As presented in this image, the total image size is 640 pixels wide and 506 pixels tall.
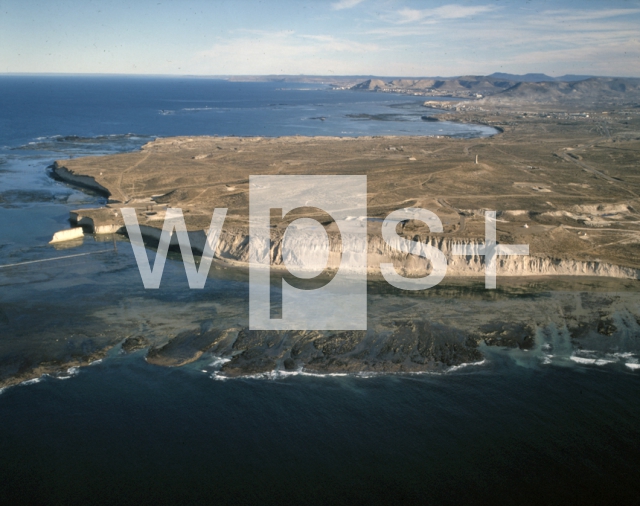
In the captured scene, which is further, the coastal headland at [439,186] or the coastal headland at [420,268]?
the coastal headland at [439,186]

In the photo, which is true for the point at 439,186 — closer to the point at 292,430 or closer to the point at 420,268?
the point at 420,268

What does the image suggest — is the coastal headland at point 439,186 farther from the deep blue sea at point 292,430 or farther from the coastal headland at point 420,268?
the deep blue sea at point 292,430

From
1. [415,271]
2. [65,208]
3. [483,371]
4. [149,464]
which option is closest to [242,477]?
[149,464]

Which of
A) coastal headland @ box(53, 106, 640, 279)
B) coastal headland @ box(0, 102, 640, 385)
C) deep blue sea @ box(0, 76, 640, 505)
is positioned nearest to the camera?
deep blue sea @ box(0, 76, 640, 505)

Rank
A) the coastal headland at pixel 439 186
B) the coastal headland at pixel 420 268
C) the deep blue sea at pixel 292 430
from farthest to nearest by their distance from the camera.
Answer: the coastal headland at pixel 439 186
the coastal headland at pixel 420 268
the deep blue sea at pixel 292 430

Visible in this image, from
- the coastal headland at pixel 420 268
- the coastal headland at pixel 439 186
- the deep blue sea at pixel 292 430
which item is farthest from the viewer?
the coastal headland at pixel 439 186

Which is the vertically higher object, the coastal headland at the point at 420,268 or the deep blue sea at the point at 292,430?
the coastal headland at the point at 420,268

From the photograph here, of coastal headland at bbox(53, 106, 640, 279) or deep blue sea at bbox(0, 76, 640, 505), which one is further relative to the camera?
coastal headland at bbox(53, 106, 640, 279)

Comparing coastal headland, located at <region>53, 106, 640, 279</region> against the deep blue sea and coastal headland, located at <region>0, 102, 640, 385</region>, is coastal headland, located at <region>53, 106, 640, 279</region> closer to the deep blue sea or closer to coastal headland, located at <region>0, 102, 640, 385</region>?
coastal headland, located at <region>0, 102, 640, 385</region>

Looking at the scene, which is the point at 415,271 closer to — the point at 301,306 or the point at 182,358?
the point at 301,306

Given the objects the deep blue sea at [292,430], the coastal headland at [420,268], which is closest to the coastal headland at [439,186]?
the coastal headland at [420,268]

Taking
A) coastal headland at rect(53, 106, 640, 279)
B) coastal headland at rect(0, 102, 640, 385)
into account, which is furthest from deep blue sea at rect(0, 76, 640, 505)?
coastal headland at rect(53, 106, 640, 279)
